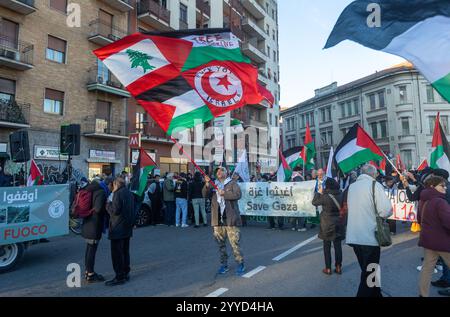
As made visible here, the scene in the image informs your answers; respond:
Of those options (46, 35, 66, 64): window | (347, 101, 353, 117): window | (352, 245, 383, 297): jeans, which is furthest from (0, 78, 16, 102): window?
(347, 101, 353, 117): window

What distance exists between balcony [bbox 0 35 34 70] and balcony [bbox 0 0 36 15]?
5.64 ft

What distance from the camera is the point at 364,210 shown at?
4.49m

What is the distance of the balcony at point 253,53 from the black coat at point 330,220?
34.7m

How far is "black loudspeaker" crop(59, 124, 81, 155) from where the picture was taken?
12.7 metres

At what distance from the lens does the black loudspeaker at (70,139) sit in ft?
41.7

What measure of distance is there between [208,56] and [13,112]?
1606cm

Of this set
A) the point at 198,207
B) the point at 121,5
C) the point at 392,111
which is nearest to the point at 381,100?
the point at 392,111

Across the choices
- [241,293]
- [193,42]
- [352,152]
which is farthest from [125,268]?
[352,152]

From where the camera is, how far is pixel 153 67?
635 cm

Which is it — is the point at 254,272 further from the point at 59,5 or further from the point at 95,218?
the point at 59,5

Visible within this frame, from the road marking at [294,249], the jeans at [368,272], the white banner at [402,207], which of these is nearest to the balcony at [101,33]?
the road marking at [294,249]

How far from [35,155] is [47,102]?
11.6ft

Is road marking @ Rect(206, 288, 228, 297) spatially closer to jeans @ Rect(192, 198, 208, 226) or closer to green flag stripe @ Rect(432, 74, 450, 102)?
green flag stripe @ Rect(432, 74, 450, 102)
